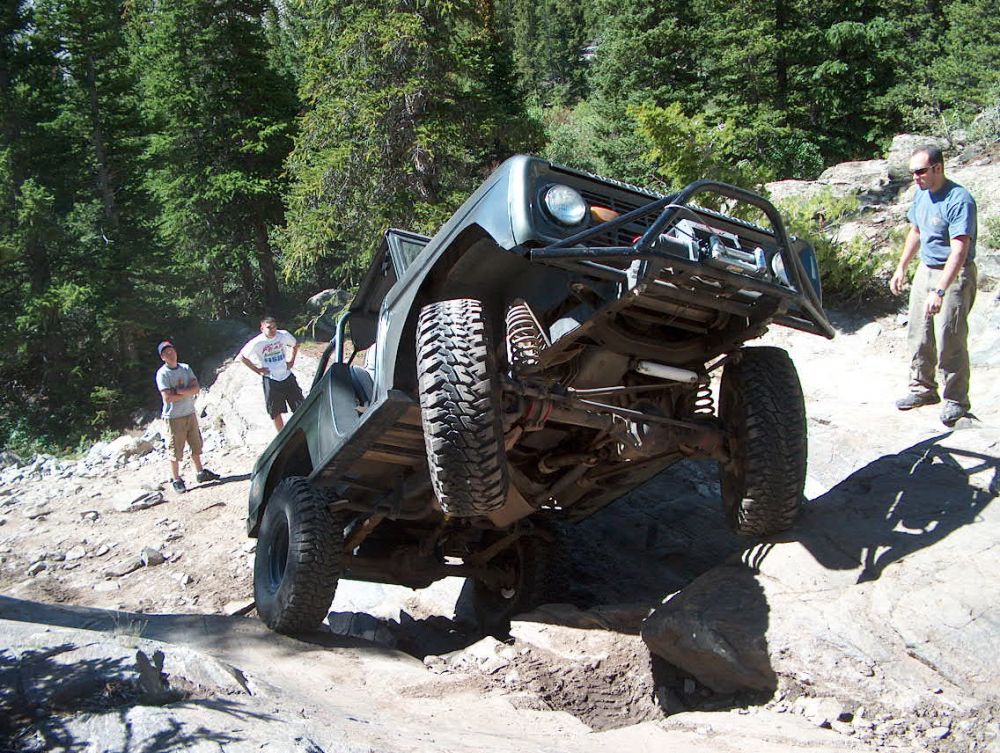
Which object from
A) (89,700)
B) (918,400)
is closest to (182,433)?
(89,700)

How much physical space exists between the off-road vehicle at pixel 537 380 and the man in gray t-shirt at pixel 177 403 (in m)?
4.37

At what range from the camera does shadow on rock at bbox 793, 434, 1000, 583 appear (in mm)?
4426

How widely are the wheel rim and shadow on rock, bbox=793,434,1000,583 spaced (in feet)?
10.7

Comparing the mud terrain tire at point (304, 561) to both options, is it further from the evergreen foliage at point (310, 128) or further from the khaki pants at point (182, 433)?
the evergreen foliage at point (310, 128)

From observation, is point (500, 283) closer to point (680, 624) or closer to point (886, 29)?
point (680, 624)

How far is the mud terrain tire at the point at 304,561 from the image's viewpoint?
17.0ft

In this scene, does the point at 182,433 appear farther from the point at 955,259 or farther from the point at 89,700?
the point at 955,259

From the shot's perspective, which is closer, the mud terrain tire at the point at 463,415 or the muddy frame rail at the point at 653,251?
the muddy frame rail at the point at 653,251

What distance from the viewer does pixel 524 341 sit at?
160 inches

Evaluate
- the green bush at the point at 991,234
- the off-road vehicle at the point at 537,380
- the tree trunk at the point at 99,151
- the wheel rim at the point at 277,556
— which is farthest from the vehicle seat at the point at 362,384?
the tree trunk at the point at 99,151

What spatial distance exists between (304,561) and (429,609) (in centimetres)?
215

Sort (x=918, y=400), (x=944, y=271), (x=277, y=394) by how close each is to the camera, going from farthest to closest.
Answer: (x=277, y=394)
(x=918, y=400)
(x=944, y=271)

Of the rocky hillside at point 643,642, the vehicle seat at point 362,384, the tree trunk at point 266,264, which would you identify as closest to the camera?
the rocky hillside at point 643,642

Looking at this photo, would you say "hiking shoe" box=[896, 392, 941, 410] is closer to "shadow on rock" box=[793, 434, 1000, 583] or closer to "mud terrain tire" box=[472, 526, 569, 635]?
"shadow on rock" box=[793, 434, 1000, 583]
